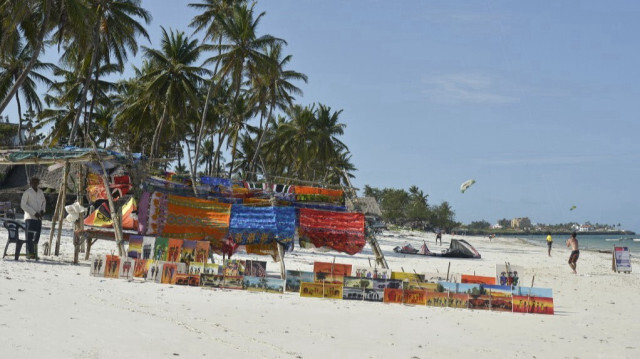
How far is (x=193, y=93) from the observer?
30.7 metres

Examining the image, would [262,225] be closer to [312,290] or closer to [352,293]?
[312,290]

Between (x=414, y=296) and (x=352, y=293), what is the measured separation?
1.25 meters

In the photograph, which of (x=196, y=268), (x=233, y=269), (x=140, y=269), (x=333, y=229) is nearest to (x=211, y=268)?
(x=196, y=268)

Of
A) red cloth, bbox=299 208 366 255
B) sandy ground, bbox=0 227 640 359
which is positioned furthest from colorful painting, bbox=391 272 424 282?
red cloth, bbox=299 208 366 255

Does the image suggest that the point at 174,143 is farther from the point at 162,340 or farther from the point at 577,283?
the point at 162,340

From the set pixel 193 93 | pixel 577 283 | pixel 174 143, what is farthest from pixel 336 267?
pixel 174 143

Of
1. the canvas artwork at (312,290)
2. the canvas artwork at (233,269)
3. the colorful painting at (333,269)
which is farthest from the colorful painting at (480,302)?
the canvas artwork at (233,269)

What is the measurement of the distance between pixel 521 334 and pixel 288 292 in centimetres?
484

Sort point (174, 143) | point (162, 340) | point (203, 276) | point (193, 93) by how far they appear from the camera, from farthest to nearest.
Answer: point (174, 143)
point (193, 93)
point (203, 276)
point (162, 340)

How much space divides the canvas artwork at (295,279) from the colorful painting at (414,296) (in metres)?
2.04

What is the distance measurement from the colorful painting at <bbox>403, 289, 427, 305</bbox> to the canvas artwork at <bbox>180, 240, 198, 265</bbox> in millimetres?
4861

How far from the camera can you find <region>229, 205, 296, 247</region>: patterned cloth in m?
13.6

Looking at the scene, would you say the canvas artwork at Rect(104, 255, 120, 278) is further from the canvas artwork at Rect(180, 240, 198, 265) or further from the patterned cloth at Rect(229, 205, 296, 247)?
the patterned cloth at Rect(229, 205, 296, 247)

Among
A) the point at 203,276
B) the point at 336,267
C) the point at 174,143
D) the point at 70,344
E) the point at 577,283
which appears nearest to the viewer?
the point at 70,344
